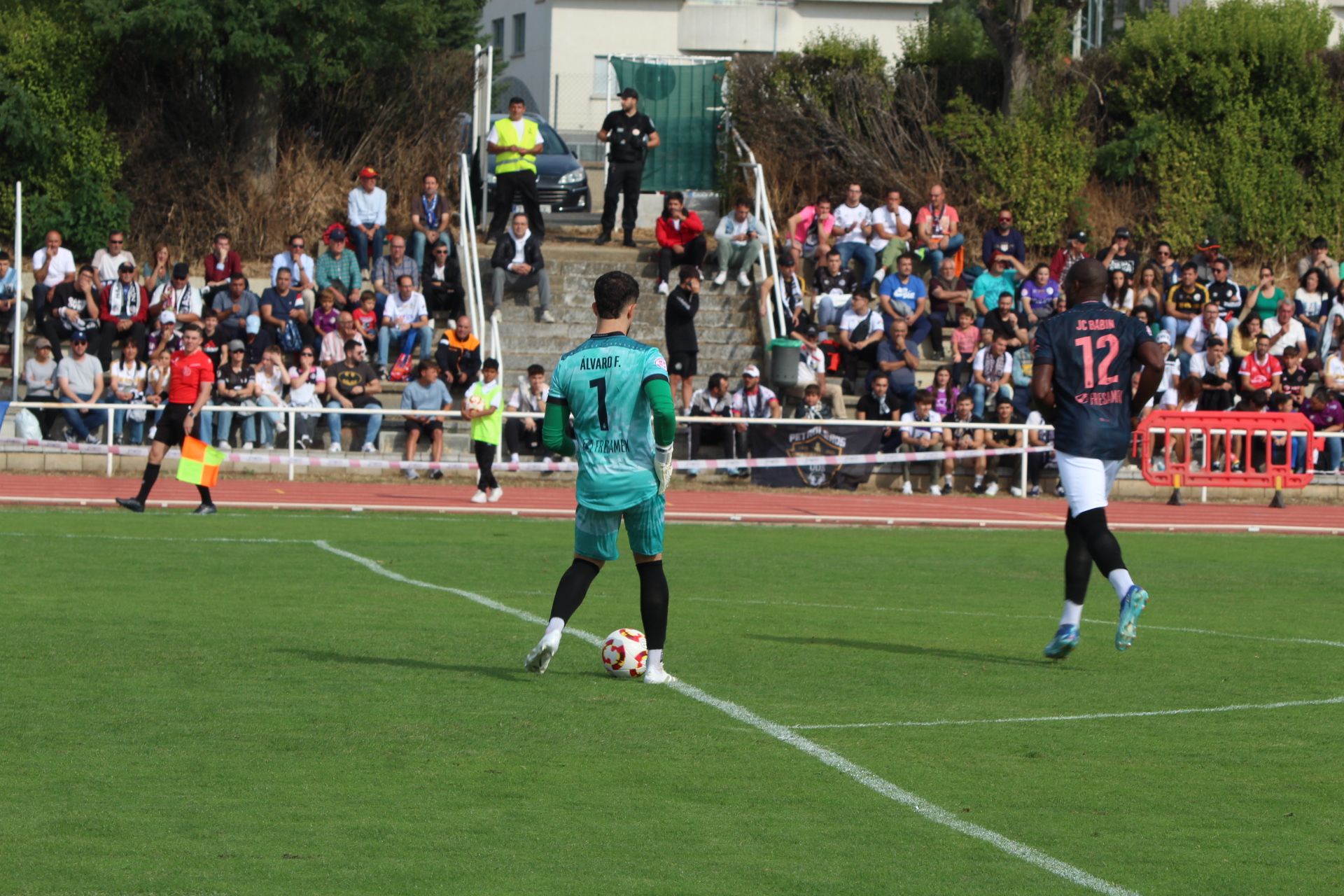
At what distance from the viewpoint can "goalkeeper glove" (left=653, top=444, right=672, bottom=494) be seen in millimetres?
8102

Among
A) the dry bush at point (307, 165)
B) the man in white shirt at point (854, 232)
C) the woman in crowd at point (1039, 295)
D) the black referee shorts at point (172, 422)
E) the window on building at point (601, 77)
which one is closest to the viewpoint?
the black referee shorts at point (172, 422)

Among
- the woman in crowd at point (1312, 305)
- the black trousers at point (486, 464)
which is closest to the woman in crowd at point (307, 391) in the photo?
the black trousers at point (486, 464)

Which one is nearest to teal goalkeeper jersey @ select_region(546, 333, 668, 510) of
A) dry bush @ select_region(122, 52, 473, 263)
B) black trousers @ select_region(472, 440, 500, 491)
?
black trousers @ select_region(472, 440, 500, 491)

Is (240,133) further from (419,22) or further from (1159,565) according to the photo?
(1159,565)

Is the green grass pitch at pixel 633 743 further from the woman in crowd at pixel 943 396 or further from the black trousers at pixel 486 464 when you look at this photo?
the woman in crowd at pixel 943 396

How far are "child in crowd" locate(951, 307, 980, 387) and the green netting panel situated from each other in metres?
9.90

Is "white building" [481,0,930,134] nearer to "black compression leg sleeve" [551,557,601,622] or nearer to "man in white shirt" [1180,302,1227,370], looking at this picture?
"man in white shirt" [1180,302,1227,370]

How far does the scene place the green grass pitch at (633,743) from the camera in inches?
208

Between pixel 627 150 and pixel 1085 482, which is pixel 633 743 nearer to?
pixel 1085 482

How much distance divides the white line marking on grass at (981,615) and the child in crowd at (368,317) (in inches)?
528

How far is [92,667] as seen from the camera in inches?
336

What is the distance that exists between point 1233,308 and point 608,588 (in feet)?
53.6

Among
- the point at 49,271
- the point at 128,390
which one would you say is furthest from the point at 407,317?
the point at 49,271

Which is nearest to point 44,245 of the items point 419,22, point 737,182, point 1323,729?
point 419,22
